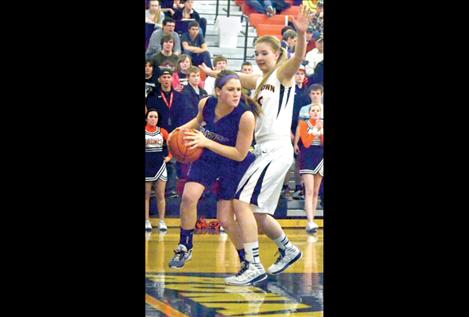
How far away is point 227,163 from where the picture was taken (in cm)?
567

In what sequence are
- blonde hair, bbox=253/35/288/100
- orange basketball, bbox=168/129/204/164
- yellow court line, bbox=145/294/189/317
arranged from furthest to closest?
1. blonde hair, bbox=253/35/288/100
2. orange basketball, bbox=168/129/204/164
3. yellow court line, bbox=145/294/189/317

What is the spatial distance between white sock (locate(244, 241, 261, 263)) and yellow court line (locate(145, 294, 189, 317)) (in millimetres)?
503

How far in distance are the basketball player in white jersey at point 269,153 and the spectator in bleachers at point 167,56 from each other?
16 cm

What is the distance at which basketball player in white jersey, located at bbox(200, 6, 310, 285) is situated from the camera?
5.69 metres

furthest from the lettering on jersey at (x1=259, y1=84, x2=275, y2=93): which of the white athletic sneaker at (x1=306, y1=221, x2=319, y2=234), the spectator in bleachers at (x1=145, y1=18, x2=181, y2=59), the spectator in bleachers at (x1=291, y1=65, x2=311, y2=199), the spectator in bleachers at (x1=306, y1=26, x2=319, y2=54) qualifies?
the white athletic sneaker at (x1=306, y1=221, x2=319, y2=234)

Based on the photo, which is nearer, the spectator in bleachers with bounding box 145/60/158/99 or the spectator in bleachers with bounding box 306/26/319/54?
the spectator in bleachers with bounding box 145/60/158/99

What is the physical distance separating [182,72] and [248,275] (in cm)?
106

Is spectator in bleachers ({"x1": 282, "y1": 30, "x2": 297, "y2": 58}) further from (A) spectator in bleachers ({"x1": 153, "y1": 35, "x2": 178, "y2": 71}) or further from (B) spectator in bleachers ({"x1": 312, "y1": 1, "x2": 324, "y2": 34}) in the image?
(A) spectator in bleachers ({"x1": 153, "y1": 35, "x2": 178, "y2": 71})

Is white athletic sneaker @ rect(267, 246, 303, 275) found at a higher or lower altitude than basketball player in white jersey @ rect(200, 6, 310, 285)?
lower

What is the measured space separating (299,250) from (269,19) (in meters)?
1.17

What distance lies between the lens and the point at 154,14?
18.1 feet

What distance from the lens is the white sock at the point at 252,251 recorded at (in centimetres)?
569

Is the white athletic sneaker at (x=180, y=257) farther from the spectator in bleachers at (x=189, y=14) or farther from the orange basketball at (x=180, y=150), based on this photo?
the spectator in bleachers at (x=189, y=14)

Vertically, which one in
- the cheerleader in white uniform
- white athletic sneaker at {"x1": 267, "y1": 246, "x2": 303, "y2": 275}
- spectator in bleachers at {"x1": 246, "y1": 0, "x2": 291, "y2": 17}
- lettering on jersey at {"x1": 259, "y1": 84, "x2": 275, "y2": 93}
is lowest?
white athletic sneaker at {"x1": 267, "y1": 246, "x2": 303, "y2": 275}
